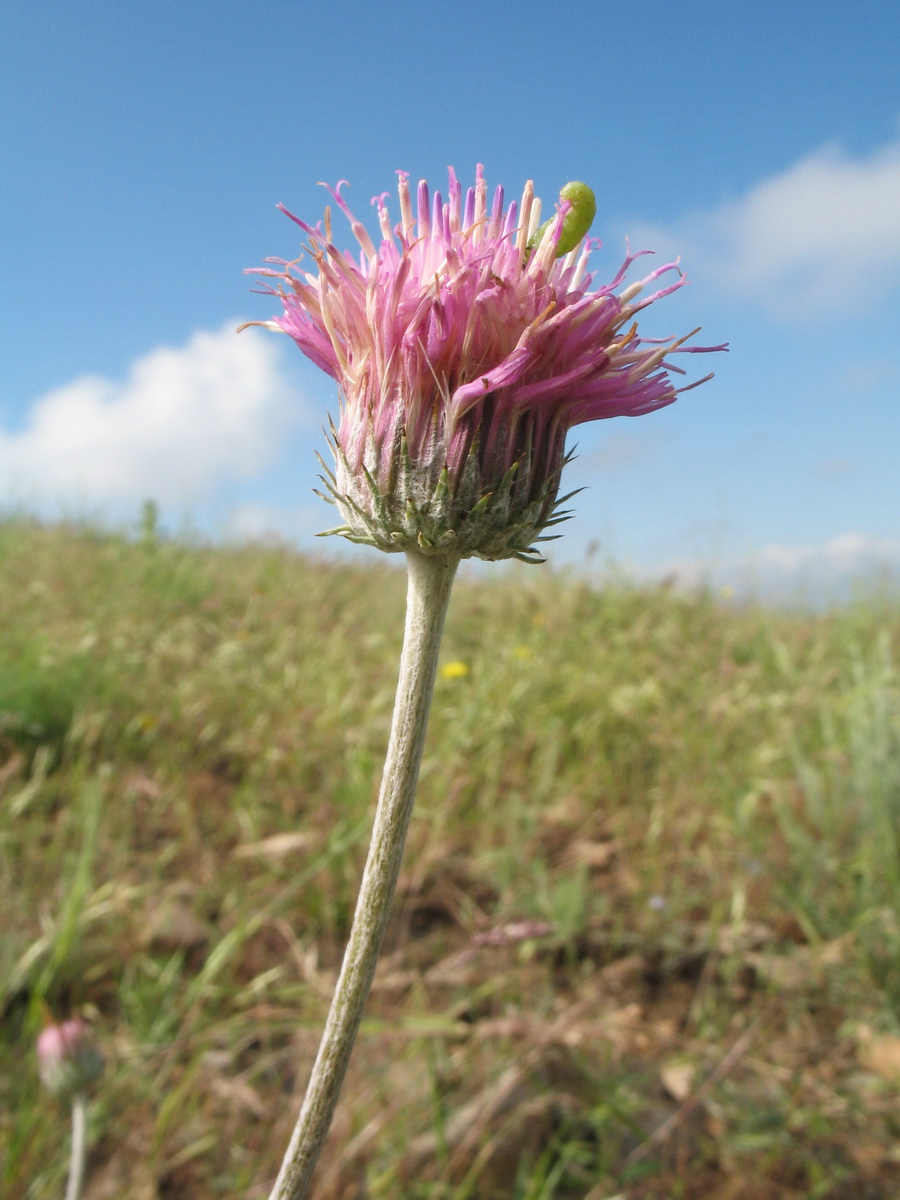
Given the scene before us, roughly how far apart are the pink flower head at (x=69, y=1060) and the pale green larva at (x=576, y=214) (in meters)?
1.88

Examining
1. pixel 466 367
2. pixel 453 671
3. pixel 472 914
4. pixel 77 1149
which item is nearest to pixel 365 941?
pixel 466 367

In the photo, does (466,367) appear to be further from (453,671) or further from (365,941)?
(453,671)

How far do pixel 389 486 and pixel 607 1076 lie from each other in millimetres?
2012

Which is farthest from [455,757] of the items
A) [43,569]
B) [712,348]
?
[43,569]

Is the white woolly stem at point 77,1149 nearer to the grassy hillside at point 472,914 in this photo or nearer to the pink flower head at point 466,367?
the grassy hillside at point 472,914

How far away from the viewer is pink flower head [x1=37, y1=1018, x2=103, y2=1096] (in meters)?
1.78

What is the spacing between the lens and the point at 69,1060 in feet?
5.90

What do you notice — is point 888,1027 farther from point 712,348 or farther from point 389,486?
point 389,486

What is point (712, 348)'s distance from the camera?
1.16 m

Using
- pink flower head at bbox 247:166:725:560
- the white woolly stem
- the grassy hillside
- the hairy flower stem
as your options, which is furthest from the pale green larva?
the white woolly stem

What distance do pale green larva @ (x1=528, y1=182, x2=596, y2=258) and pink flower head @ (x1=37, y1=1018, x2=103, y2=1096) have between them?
74.2 inches

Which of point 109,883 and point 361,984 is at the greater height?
point 361,984

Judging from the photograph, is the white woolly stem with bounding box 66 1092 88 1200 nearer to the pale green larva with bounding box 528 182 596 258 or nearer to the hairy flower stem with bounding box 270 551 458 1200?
the hairy flower stem with bounding box 270 551 458 1200

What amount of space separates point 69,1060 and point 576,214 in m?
1.94
